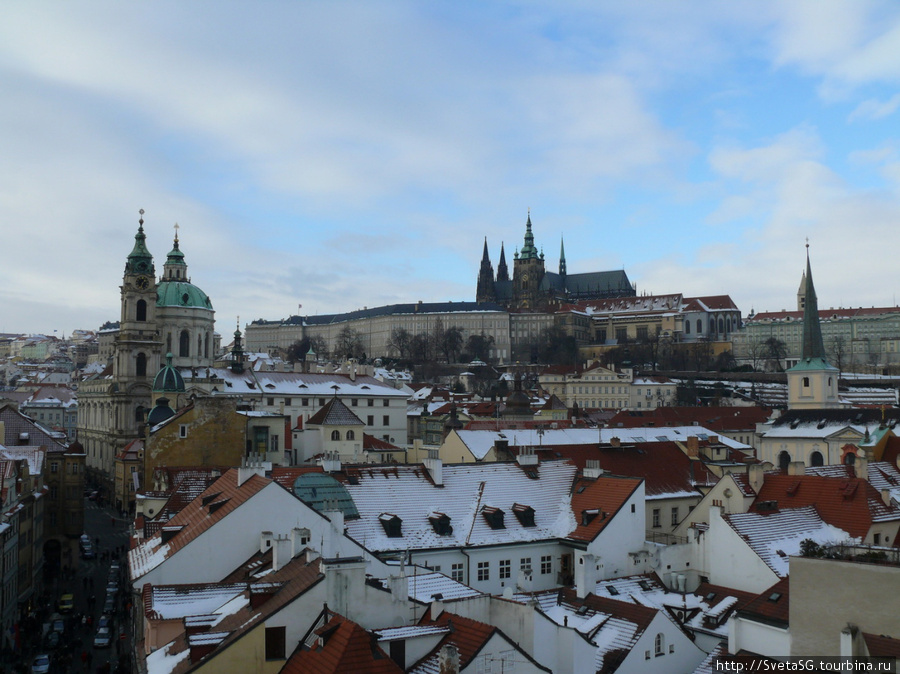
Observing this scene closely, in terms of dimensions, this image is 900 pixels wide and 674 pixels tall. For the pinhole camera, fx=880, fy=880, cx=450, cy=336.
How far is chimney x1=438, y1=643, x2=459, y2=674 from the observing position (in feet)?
49.4

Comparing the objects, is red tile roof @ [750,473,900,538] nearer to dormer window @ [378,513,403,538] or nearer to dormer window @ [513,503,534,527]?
dormer window @ [513,503,534,527]

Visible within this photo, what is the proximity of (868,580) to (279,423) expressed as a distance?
42121mm

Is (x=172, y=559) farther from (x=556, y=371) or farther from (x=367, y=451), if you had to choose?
(x=556, y=371)

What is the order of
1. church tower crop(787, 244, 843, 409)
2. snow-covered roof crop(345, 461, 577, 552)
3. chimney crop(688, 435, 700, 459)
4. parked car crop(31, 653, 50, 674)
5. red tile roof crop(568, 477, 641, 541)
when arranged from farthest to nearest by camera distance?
church tower crop(787, 244, 843, 409) < chimney crop(688, 435, 700, 459) < red tile roof crop(568, 477, 641, 541) < snow-covered roof crop(345, 461, 577, 552) < parked car crop(31, 653, 50, 674)

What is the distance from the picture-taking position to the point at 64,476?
160 feet

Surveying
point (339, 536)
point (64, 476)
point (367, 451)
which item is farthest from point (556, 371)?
point (339, 536)

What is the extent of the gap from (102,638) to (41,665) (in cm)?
324

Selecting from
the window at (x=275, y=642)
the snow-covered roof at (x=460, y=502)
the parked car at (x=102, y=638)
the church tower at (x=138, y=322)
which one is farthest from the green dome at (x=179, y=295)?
the window at (x=275, y=642)

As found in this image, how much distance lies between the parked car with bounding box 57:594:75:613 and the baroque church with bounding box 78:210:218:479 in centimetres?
3494

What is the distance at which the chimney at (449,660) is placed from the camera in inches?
593

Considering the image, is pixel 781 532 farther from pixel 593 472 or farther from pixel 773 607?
pixel 773 607

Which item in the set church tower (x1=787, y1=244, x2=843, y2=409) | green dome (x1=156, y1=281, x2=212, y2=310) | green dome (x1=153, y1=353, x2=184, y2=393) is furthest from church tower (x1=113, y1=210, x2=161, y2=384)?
church tower (x1=787, y1=244, x2=843, y2=409)

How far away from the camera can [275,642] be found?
53.2ft

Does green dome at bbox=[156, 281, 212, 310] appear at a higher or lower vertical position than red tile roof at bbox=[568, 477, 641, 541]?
higher
